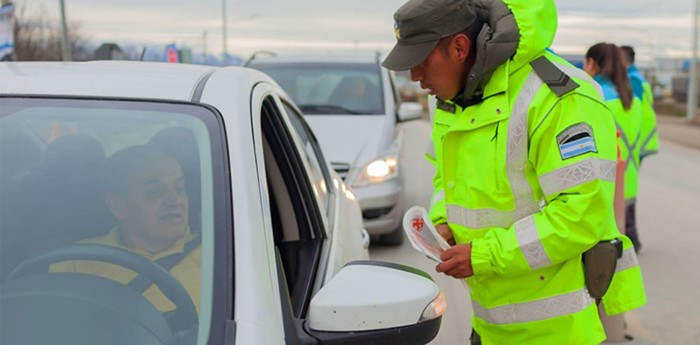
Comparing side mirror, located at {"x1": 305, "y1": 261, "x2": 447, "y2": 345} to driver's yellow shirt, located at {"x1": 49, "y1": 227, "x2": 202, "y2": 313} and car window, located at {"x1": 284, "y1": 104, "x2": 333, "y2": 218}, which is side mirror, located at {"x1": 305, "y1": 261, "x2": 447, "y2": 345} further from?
car window, located at {"x1": 284, "y1": 104, "x2": 333, "y2": 218}

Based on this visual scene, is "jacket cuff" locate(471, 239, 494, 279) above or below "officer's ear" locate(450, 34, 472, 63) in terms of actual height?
below

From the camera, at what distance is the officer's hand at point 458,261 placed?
8.39ft

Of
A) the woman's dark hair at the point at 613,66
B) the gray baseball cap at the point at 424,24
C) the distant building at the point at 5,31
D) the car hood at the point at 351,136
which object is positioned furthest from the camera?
the distant building at the point at 5,31

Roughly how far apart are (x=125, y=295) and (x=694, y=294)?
4.82m

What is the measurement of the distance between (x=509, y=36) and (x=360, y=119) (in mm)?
A: 5605

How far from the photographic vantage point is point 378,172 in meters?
7.22

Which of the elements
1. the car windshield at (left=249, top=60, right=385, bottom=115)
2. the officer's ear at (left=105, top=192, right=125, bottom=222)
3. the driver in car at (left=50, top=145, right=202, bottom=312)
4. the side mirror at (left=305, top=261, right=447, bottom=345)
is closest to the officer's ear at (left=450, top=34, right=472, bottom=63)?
the side mirror at (left=305, top=261, right=447, bottom=345)

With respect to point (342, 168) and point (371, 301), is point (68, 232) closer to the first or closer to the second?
point (371, 301)

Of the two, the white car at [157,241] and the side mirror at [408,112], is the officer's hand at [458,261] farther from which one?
the side mirror at [408,112]

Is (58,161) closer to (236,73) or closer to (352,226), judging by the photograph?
(236,73)

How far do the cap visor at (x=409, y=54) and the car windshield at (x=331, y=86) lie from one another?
18.4 feet

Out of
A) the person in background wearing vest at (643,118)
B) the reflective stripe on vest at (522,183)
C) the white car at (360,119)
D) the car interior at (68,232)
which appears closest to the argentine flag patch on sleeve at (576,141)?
the reflective stripe on vest at (522,183)

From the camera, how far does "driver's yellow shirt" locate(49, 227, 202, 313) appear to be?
205cm

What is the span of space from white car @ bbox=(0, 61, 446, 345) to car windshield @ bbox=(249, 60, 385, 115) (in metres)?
5.78
